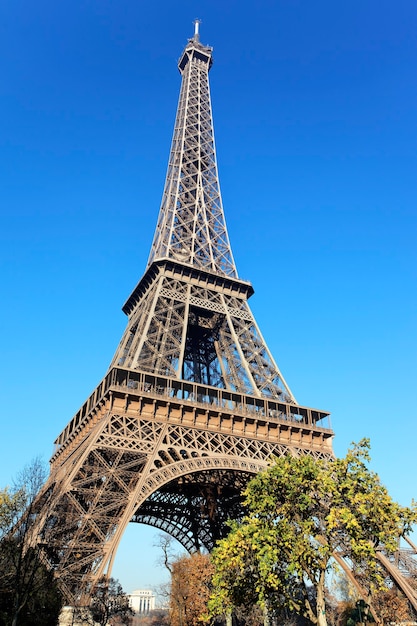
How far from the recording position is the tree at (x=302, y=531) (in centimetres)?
1772

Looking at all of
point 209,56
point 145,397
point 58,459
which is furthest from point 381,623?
point 209,56

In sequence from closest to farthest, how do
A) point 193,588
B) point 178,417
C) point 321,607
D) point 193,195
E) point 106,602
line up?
1. point 321,607
2. point 106,602
3. point 178,417
4. point 193,588
5. point 193,195

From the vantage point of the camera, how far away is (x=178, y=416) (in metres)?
29.1

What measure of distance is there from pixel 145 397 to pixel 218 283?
49.2 ft

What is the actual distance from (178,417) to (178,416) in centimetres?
6

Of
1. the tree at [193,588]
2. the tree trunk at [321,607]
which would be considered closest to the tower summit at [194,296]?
the tree at [193,588]

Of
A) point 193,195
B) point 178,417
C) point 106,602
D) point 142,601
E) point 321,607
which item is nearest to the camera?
point 321,607

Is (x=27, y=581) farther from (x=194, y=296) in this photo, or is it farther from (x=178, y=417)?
(x=194, y=296)

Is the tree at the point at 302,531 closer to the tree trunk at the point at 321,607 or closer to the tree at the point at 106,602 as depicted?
the tree trunk at the point at 321,607

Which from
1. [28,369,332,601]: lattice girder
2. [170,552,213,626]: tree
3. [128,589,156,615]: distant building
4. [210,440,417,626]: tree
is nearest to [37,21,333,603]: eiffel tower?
[28,369,332,601]: lattice girder

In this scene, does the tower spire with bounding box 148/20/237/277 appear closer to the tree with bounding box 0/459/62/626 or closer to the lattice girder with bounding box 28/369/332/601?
the lattice girder with bounding box 28/369/332/601

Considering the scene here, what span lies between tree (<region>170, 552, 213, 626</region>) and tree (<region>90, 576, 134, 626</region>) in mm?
4399

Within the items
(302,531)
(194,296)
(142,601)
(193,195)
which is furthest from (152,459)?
(142,601)

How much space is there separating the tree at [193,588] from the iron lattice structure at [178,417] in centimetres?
428
